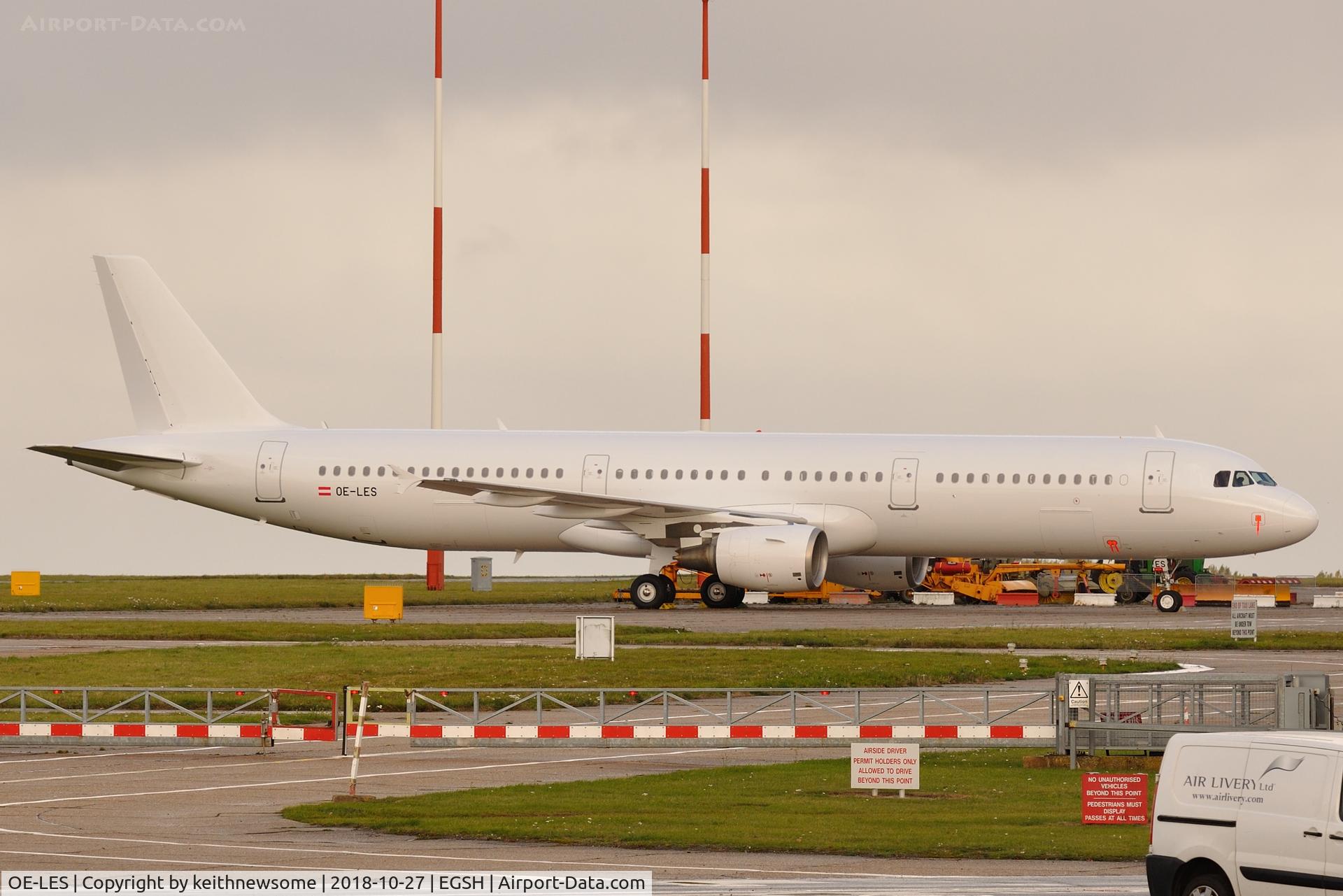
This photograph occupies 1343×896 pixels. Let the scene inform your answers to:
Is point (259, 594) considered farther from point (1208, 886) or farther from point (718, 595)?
point (1208, 886)

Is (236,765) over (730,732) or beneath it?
beneath

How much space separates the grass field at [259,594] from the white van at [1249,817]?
4480cm

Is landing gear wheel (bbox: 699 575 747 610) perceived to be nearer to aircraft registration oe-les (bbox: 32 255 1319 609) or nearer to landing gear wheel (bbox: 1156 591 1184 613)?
aircraft registration oe-les (bbox: 32 255 1319 609)

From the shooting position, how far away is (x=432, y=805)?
20.0 m

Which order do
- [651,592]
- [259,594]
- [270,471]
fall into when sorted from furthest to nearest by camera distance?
[259,594]
[270,471]
[651,592]

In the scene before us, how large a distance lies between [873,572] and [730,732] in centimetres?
2832

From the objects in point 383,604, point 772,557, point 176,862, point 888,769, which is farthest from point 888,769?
point 383,604

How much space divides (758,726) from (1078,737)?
4412 millimetres

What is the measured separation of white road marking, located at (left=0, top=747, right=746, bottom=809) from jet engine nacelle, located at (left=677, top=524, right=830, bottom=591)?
70.4 ft

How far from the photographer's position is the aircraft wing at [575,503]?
4959 cm

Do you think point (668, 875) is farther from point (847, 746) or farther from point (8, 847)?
point (847, 746)

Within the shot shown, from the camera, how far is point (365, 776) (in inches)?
902

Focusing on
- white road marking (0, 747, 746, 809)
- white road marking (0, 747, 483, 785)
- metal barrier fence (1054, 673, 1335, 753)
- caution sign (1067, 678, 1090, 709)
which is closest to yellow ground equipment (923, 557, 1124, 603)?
metal barrier fence (1054, 673, 1335, 753)

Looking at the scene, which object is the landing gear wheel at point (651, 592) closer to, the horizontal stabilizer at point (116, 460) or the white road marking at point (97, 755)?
the horizontal stabilizer at point (116, 460)
